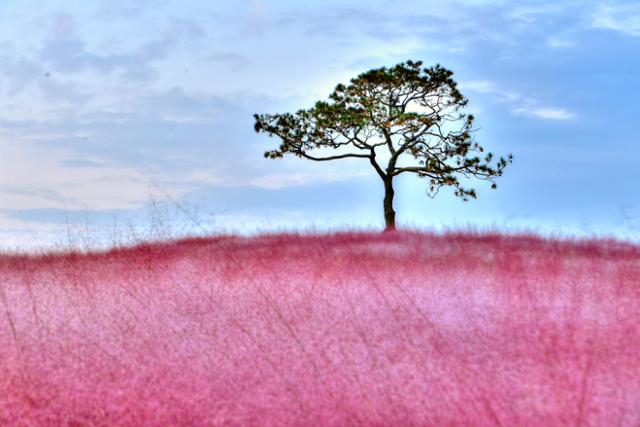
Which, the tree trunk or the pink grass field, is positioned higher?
the tree trunk

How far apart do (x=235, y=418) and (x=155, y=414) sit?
0.65 m

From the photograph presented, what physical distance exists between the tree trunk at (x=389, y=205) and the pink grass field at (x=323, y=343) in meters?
10.1

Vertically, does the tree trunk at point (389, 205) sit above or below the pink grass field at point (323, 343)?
above

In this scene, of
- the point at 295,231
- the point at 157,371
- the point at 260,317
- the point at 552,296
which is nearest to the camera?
the point at 157,371

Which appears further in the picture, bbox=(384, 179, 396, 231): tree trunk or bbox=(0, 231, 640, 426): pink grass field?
bbox=(384, 179, 396, 231): tree trunk

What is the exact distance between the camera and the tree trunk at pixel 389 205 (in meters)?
20.2

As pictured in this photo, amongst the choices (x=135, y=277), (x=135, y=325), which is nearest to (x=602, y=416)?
(x=135, y=325)

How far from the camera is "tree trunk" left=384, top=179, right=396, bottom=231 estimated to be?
20203 millimetres

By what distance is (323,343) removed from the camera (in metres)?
6.45

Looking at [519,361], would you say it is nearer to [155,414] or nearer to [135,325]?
[155,414]

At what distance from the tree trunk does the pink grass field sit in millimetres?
10109

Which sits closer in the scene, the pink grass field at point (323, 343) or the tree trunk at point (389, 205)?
the pink grass field at point (323, 343)

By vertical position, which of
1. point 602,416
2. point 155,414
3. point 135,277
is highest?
point 135,277

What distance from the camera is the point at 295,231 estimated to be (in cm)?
1409
